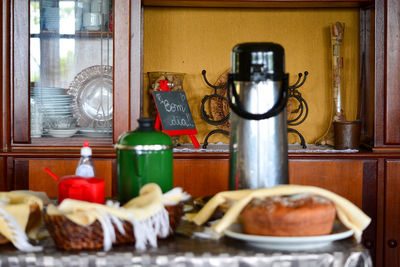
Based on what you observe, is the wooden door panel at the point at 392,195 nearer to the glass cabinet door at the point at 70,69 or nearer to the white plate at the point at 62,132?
the glass cabinet door at the point at 70,69

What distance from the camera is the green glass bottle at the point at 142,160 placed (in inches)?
45.1

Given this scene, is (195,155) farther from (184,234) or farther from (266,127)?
(184,234)

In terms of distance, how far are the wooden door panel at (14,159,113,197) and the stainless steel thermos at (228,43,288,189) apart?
1.22 m

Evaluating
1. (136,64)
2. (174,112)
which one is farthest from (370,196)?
(136,64)

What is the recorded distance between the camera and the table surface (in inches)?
37.0

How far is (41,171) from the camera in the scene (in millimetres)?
2389

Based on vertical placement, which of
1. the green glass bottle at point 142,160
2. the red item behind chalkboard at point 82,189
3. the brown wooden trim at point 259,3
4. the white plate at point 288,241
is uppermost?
the brown wooden trim at point 259,3

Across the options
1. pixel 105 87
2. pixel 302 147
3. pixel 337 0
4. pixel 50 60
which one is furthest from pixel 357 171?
pixel 50 60

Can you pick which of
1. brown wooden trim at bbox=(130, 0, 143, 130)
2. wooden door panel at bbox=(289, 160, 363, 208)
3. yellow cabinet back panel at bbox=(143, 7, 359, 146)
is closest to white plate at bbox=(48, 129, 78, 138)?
brown wooden trim at bbox=(130, 0, 143, 130)

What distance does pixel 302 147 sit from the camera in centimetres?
261

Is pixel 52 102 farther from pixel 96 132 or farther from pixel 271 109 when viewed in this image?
pixel 271 109

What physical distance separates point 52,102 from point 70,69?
165mm

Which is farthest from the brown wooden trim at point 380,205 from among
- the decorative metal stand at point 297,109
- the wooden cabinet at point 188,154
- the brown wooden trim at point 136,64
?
the brown wooden trim at point 136,64

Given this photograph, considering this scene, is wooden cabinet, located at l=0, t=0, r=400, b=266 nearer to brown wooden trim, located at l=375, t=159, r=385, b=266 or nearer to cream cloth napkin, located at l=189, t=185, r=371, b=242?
brown wooden trim, located at l=375, t=159, r=385, b=266
